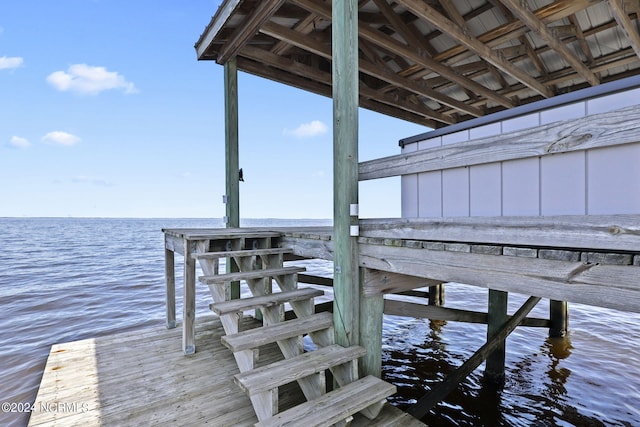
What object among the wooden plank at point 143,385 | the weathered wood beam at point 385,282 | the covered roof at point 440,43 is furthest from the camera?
the covered roof at point 440,43

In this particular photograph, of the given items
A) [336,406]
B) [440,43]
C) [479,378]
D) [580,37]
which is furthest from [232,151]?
[580,37]

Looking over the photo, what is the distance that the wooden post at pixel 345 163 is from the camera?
8.11 feet

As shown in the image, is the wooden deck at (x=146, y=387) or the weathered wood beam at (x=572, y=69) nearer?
the wooden deck at (x=146, y=387)

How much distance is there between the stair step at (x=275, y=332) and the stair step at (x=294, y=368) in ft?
0.57

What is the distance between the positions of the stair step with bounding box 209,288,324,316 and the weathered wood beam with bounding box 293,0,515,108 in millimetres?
3039

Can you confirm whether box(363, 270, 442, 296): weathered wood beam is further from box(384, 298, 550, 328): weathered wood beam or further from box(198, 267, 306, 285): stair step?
box(198, 267, 306, 285): stair step

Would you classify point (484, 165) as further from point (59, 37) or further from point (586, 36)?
point (59, 37)

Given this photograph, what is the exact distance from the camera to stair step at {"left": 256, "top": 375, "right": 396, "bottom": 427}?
5.95ft

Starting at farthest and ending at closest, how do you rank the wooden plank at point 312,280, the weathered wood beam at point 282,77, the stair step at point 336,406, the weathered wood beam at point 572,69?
the wooden plank at point 312,280 → the weathered wood beam at point 282,77 → the weathered wood beam at point 572,69 → the stair step at point 336,406

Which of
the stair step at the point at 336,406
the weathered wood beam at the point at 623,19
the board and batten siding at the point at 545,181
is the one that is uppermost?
the weathered wood beam at the point at 623,19

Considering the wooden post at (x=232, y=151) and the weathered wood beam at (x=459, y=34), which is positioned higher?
the weathered wood beam at (x=459, y=34)

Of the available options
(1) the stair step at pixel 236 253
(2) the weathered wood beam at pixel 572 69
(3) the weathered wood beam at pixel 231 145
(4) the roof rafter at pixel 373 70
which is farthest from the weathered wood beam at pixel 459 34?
(1) the stair step at pixel 236 253

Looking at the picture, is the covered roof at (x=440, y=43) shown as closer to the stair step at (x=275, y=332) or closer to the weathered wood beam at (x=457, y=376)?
the stair step at (x=275, y=332)

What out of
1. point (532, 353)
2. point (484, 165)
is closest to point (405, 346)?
point (532, 353)
